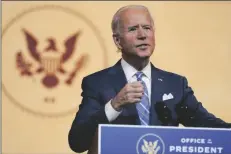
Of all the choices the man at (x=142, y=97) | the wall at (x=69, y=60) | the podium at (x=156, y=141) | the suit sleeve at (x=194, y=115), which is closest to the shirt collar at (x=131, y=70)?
the man at (x=142, y=97)

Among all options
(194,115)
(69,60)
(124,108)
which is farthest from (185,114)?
(69,60)

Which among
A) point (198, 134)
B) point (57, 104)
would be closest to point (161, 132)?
point (198, 134)

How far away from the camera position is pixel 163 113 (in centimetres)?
131

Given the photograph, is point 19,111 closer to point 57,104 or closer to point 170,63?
point 57,104

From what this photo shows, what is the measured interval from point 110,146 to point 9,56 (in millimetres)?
1148

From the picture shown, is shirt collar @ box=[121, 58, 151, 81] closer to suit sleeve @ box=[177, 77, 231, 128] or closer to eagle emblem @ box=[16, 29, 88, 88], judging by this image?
suit sleeve @ box=[177, 77, 231, 128]

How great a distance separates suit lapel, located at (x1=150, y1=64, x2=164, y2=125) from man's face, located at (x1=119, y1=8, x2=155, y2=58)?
0.07 meters

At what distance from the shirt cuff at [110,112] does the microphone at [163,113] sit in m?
0.11

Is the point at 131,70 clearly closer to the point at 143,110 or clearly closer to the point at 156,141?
A: the point at 143,110

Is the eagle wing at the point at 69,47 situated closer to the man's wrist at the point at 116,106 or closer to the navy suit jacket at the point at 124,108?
the navy suit jacket at the point at 124,108

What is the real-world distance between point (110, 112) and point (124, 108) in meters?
0.05

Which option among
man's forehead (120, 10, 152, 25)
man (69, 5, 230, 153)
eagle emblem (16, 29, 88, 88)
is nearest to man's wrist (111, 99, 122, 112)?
man (69, 5, 230, 153)

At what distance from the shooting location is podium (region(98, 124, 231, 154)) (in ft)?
3.80

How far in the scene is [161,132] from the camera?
1171 mm
